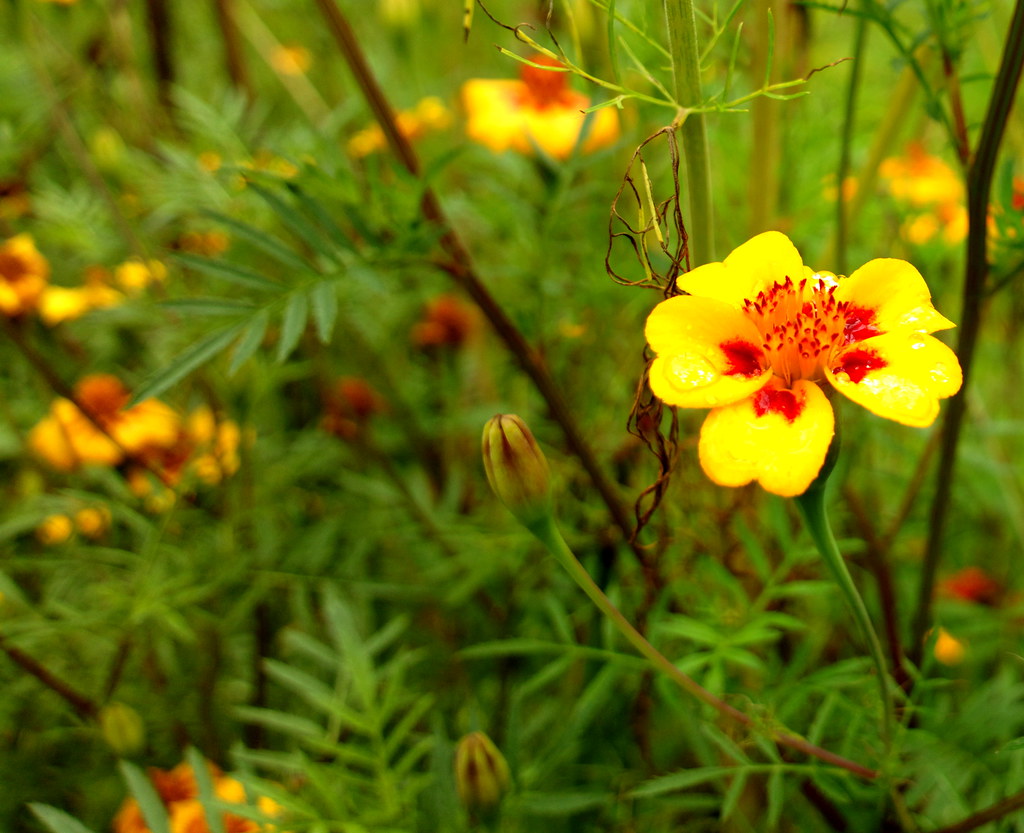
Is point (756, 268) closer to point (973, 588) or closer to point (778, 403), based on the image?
point (778, 403)

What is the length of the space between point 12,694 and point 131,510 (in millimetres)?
151

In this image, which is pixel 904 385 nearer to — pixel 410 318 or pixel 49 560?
pixel 49 560

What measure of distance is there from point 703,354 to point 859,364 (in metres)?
0.06

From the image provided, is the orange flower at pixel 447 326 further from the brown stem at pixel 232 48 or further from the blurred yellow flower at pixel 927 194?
the blurred yellow flower at pixel 927 194

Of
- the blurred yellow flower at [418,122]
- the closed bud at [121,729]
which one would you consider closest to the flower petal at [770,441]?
the closed bud at [121,729]

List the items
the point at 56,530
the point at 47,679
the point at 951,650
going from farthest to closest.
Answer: the point at 56,530, the point at 951,650, the point at 47,679

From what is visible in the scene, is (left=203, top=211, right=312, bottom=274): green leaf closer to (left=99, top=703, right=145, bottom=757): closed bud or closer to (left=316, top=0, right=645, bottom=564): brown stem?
(left=316, top=0, right=645, bottom=564): brown stem

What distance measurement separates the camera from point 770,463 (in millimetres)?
280

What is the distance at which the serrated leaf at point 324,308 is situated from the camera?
43cm

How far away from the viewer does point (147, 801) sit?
43 cm

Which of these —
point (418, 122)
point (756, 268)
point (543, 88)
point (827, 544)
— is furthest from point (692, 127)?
point (418, 122)

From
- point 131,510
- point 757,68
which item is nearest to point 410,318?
point 131,510

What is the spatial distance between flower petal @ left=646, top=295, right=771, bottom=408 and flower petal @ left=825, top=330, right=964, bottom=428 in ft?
0.10

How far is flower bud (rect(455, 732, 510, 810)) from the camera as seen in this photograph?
426 millimetres
